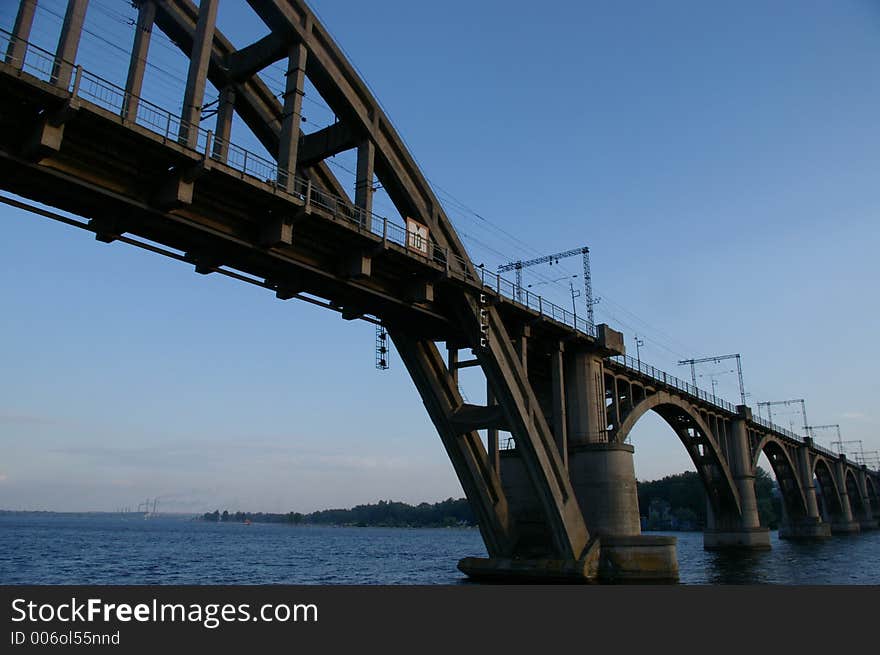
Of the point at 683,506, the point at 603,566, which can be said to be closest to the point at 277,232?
the point at 603,566

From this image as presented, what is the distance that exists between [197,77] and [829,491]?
143 meters

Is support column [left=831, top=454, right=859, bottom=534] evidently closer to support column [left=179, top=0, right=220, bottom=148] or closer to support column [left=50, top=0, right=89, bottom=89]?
support column [left=179, top=0, right=220, bottom=148]

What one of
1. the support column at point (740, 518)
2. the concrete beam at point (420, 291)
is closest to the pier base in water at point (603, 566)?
the concrete beam at point (420, 291)

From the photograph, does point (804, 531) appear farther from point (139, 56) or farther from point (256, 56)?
point (139, 56)

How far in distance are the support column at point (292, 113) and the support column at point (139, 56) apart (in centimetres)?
529

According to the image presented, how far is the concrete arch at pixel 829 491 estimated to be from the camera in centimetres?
12555

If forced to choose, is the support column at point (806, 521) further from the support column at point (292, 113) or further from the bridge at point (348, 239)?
the support column at point (292, 113)

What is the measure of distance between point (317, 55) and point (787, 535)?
108479mm

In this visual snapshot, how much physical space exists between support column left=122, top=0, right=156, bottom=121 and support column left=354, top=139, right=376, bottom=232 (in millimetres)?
9292

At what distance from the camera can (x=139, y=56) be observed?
76.5ft

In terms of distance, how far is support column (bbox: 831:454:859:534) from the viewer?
412 feet
